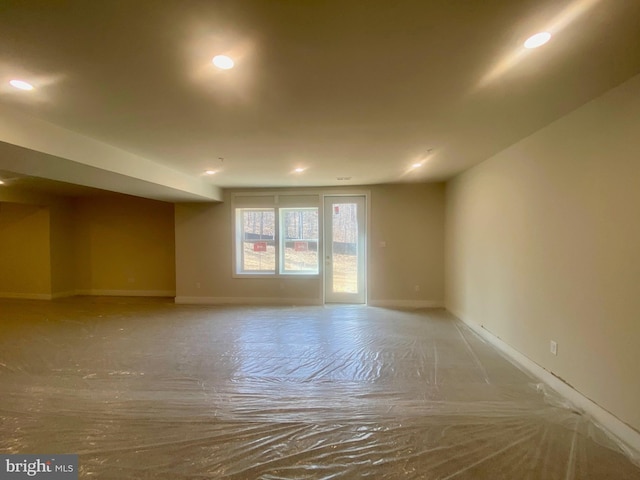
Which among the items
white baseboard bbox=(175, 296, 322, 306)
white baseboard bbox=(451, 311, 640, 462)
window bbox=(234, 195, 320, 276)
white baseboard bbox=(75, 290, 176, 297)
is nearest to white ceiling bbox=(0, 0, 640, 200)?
white baseboard bbox=(451, 311, 640, 462)

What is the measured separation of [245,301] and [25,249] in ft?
17.1

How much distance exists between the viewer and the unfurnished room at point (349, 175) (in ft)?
4.86

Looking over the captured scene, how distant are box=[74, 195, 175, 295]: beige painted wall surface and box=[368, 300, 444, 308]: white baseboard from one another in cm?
481

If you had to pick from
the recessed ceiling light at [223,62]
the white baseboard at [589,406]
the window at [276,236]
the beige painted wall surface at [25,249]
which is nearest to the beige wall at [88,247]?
the beige painted wall surface at [25,249]

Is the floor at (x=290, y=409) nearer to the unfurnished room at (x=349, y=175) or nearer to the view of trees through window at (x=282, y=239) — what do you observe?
the unfurnished room at (x=349, y=175)

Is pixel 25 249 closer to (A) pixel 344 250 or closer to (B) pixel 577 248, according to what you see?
(A) pixel 344 250

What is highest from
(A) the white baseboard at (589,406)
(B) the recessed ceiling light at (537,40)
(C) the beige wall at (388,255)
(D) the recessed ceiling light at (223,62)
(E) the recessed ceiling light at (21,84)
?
(E) the recessed ceiling light at (21,84)

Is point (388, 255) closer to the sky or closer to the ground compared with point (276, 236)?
closer to the ground

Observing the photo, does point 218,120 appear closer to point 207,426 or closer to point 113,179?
point 113,179

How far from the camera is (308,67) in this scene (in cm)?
173

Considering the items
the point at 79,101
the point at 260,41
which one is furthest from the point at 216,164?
the point at 260,41

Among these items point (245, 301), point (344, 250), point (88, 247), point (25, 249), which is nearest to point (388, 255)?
point (344, 250)

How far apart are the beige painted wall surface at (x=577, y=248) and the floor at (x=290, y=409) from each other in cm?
36

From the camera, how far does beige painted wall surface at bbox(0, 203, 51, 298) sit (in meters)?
6.57
